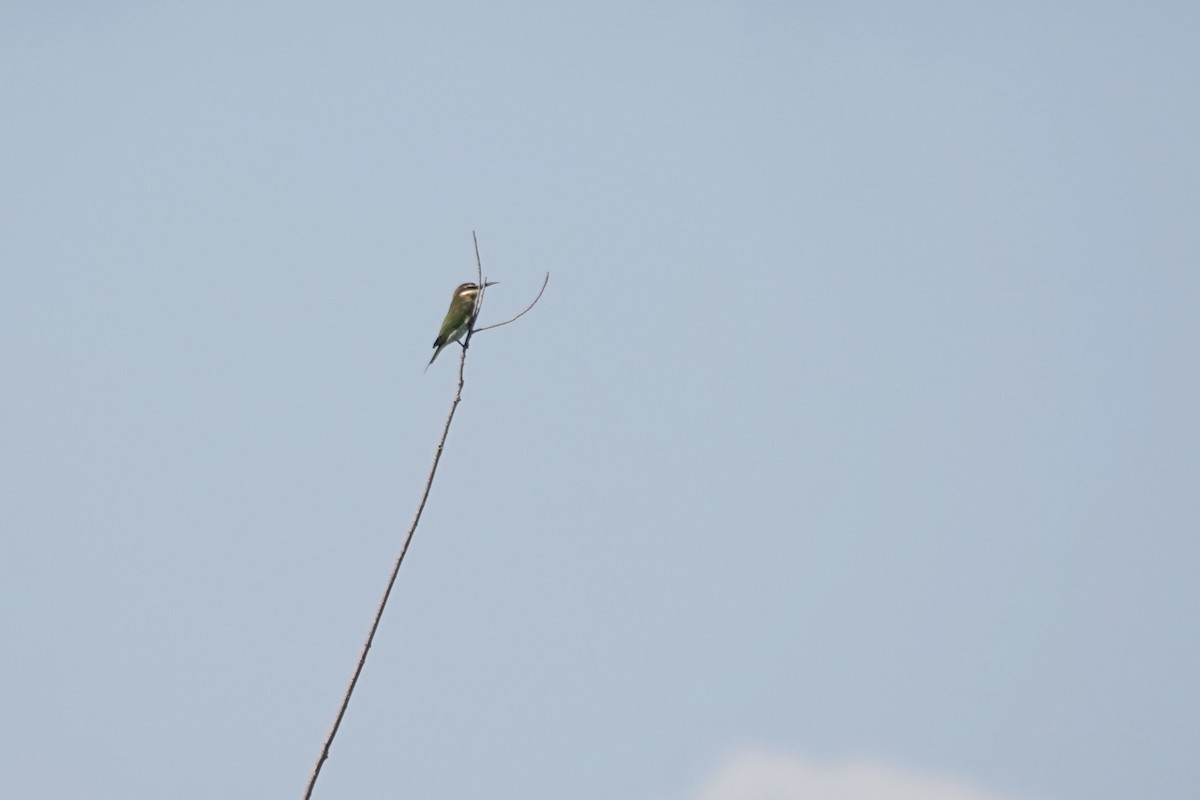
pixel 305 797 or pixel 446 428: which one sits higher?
pixel 446 428

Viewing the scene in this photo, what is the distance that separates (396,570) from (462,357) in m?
1.39

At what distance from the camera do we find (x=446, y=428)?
4258 millimetres

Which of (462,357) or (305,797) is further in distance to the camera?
(462,357)

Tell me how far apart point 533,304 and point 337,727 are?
2648 millimetres

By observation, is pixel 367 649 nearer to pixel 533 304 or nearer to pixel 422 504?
pixel 422 504

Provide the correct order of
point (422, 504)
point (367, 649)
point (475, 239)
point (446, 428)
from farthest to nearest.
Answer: point (475, 239) → point (446, 428) → point (422, 504) → point (367, 649)

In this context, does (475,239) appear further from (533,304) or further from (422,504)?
(422,504)

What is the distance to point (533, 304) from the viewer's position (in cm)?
575

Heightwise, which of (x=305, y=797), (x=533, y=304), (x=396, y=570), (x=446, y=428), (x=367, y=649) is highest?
(x=533, y=304)

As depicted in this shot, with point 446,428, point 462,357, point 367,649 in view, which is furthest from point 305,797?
point 462,357

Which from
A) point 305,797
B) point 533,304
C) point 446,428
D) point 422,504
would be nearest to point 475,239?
point 533,304

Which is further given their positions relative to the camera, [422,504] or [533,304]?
[533,304]

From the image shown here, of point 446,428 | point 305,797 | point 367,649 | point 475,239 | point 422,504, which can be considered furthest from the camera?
point 475,239

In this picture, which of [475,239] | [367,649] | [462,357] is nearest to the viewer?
[367,649]
